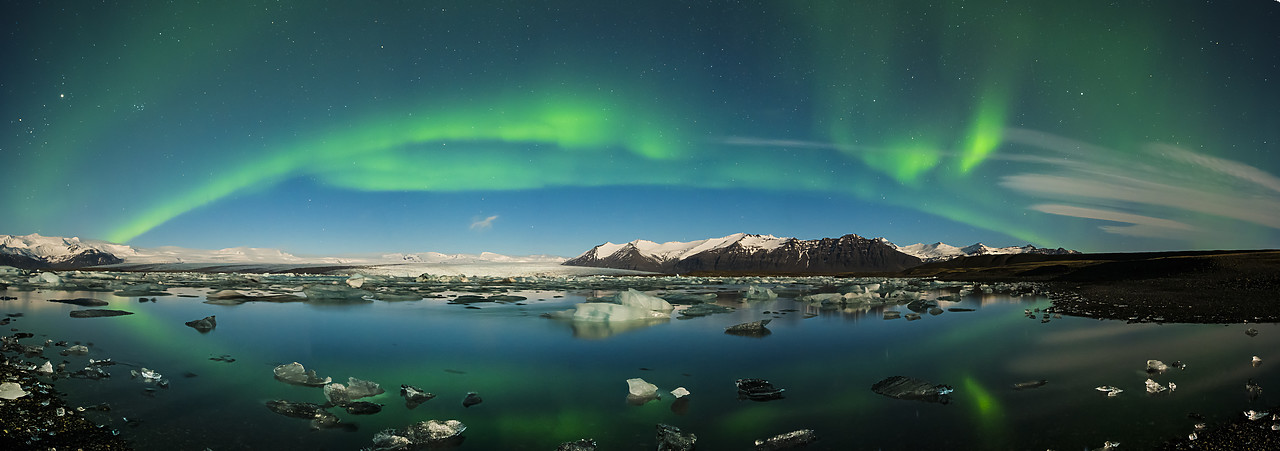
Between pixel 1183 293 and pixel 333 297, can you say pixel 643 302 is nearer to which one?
pixel 333 297

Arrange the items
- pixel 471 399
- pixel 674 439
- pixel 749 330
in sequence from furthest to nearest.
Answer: pixel 749 330 < pixel 471 399 < pixel 674 439

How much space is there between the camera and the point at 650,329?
12.0 meters

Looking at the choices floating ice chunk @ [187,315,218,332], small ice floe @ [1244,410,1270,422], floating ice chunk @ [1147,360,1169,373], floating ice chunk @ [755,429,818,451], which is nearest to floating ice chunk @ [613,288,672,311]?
floating ice chunk @ [187,315,218,332]

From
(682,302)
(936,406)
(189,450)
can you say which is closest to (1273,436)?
(936,406)

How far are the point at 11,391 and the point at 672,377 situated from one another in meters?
6.81

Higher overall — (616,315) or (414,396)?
(616,315)

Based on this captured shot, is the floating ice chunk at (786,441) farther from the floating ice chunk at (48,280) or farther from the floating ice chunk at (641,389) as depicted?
the floating ice chunk at (48,280)

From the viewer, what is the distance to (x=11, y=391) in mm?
4965

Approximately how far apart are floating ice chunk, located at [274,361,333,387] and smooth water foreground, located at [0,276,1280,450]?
0.21 meters

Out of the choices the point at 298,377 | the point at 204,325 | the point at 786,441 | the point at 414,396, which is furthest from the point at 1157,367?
the point at 204,325

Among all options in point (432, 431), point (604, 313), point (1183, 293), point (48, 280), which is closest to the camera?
point (432, 431)

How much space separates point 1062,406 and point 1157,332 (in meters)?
8.56

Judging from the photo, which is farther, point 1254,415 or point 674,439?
point 1254,415

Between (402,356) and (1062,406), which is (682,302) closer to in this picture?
(402,356)
